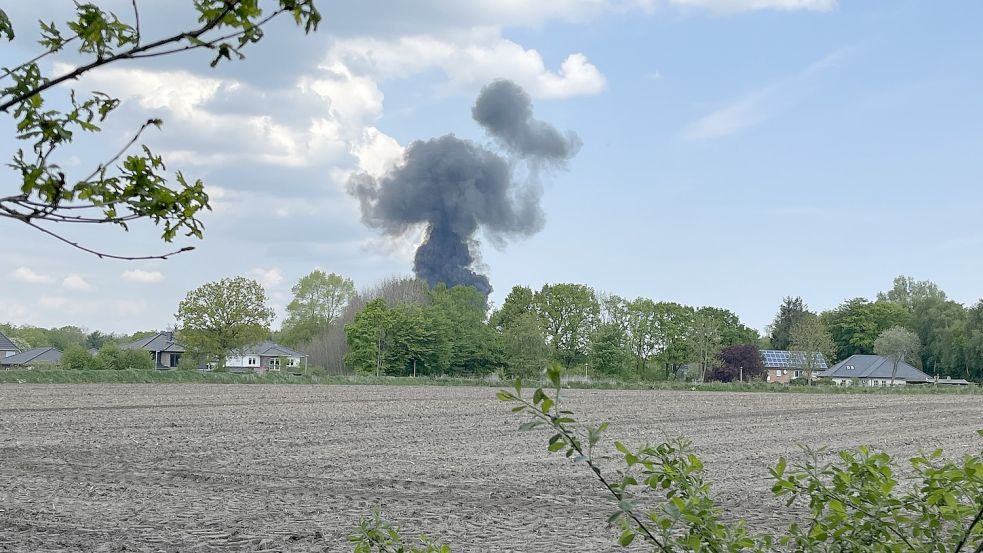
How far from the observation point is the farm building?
104 meters

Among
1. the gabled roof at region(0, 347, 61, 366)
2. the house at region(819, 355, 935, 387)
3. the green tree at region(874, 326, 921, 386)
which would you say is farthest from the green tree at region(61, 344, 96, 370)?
the green tree at region(874, 326, 921, 386)

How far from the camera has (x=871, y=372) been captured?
4299 inches

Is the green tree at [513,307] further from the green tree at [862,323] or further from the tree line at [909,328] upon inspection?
the green tree at [862,323]

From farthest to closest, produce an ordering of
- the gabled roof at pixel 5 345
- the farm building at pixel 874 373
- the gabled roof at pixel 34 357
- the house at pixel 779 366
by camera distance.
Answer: the gabled roof at pixel 34 357 < the gabled roof at pixel 5 345 < the house at pixel 779 366 < the farm building at pixel 874 373

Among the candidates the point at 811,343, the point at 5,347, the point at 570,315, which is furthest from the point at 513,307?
the point at 5,347

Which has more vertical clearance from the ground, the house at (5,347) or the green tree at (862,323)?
the green tree at (862,323)

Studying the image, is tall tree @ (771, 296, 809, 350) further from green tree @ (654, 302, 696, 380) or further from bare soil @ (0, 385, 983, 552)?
bare soil @ (0, 385, 983, 552)

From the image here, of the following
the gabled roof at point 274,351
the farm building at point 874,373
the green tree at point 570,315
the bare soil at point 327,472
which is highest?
the green tree at point 570,315

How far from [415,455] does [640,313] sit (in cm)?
8151

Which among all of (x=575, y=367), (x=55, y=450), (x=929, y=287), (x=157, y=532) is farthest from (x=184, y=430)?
(x=929, y=287)

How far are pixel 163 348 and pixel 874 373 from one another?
83.5 m

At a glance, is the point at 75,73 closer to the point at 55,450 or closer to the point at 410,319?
the point at 55,450

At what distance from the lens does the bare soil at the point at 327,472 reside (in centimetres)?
1123

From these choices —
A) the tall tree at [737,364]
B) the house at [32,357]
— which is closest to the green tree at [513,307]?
the tall tree at [737,364]
